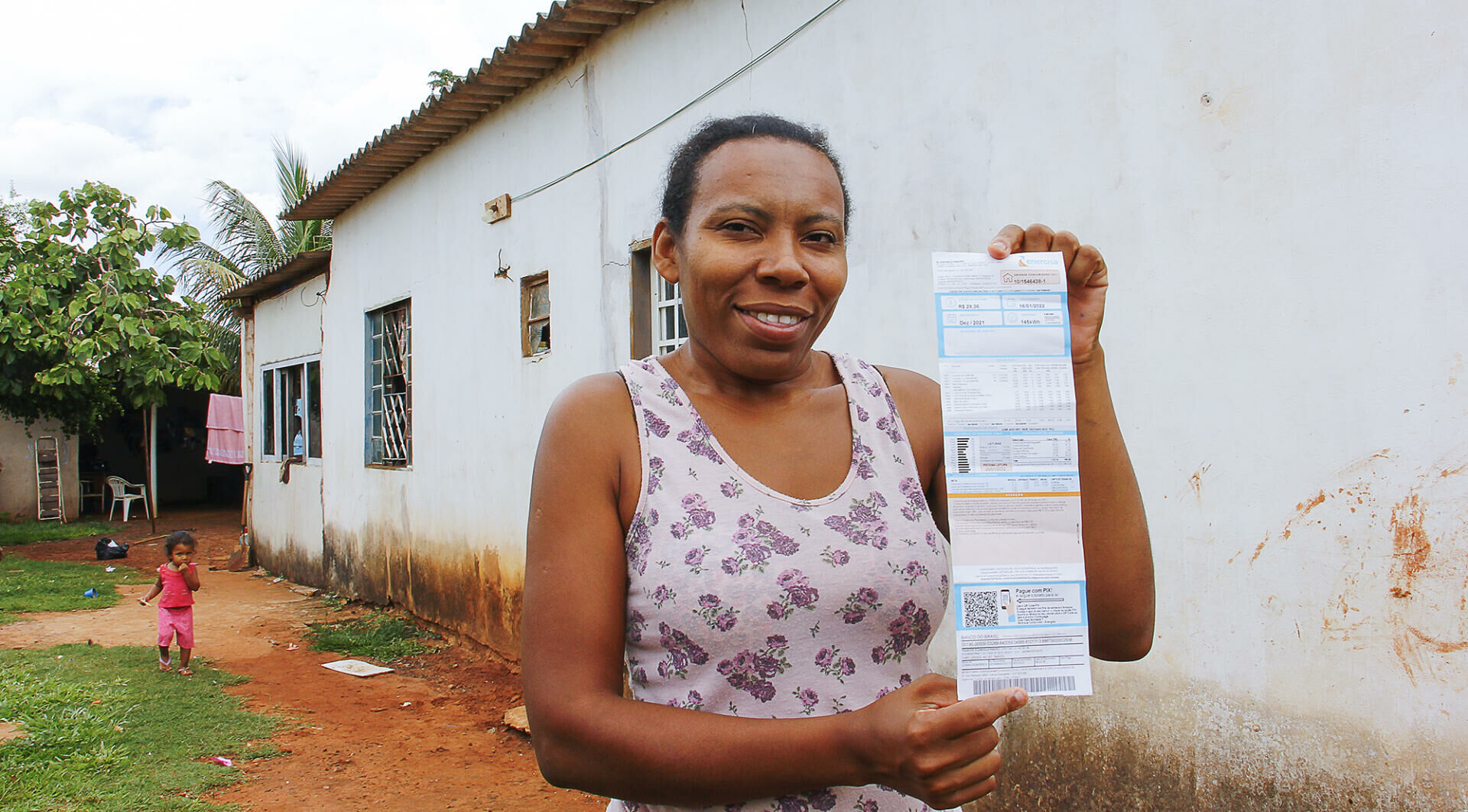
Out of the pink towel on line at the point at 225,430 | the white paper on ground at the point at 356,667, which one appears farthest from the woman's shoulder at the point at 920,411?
the pink towel on line at the point at 225,430

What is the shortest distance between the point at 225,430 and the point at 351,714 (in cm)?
1030

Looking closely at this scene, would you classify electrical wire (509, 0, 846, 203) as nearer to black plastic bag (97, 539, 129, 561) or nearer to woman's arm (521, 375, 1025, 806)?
woman's arm (521, 375, 1025, 806)

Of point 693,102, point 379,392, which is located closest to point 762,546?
point 693,102

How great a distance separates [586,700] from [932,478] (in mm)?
584

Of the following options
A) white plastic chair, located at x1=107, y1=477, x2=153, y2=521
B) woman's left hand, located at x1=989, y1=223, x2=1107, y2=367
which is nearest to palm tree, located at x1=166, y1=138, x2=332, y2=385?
white plastic chair, located at x1=107, y1=477, x2=153, y2=521

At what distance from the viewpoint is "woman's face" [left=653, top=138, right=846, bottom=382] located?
4.04ft

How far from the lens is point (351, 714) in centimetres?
559

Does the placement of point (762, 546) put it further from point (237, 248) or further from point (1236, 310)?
point (237, 248)

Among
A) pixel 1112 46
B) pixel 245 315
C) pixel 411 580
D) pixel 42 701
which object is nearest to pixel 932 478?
pixel 1112 46

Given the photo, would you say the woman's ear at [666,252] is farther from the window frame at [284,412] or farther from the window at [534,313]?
the window frame at [284,412]

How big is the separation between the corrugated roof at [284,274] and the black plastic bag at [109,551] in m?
3.56

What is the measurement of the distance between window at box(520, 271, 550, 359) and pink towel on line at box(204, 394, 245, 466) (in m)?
9.28

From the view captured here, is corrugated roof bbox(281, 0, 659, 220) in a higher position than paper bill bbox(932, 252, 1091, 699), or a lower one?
higher

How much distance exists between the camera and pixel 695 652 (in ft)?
3.64
